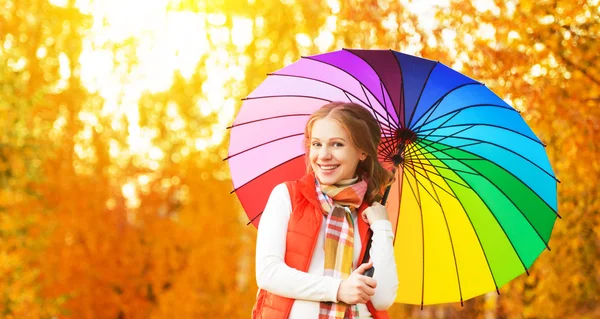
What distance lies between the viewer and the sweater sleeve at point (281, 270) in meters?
2.22

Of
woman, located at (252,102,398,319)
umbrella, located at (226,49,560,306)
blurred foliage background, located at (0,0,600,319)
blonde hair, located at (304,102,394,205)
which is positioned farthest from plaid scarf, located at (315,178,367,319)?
blurred foliage background, located at (0,0,600,319)

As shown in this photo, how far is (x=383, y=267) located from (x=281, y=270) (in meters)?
0.32

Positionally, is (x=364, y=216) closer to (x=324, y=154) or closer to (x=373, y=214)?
(x=373, y=214)

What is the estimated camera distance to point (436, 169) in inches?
117

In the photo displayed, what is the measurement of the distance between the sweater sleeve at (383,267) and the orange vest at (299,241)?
55 millimetres

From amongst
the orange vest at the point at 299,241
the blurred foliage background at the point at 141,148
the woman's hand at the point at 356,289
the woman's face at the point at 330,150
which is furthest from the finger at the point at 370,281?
the blurred foliage background at the point at 141,148

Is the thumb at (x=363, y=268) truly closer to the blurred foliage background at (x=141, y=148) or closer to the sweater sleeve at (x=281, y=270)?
the sweater sleeve at (x=281, y=270)

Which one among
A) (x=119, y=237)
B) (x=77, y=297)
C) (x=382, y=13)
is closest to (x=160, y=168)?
(x=119, y=237)

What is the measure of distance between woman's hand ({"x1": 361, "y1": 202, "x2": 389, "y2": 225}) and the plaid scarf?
4 centimetres

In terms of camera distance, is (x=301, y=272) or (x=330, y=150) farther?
(x=330, y=150)

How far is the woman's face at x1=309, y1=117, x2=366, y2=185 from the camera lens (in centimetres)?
244

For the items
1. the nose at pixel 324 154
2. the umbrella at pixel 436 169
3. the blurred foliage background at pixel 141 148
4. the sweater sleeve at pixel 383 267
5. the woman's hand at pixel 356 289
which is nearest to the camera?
the woman's hand at pixel 356 289

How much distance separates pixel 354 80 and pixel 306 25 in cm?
760

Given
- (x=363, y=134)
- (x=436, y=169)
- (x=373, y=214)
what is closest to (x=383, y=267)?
(x=373, y=214)
